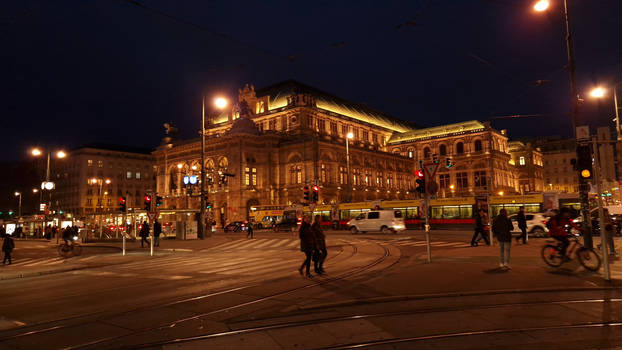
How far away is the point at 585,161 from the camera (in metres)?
Result: 12.6

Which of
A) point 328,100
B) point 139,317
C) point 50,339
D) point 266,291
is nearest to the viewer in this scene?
point 50,339

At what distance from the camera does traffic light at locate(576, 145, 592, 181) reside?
12430 mm

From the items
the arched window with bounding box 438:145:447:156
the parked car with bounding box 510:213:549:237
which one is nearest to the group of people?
the parked car with bounding box 510:213:549:237

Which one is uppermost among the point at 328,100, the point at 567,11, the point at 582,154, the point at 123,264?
the point at 328,100

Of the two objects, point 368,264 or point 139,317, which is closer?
point 139,317

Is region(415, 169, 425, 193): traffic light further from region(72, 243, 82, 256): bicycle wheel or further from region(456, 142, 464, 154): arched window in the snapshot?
region(456, 142, 464, 154): arched window

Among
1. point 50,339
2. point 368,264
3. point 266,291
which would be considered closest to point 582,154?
point 368,264

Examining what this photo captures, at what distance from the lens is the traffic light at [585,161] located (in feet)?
40.8

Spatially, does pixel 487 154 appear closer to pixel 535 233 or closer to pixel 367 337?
pixel 535 233

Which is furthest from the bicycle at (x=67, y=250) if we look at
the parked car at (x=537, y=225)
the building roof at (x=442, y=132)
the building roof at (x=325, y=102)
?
the building roof at (x=442, y=132)

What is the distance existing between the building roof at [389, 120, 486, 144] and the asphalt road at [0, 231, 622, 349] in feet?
285

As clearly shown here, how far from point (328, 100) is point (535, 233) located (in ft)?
217

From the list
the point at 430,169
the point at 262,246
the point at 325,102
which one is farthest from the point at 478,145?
the point at 430,169

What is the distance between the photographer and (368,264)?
50.1 feet
